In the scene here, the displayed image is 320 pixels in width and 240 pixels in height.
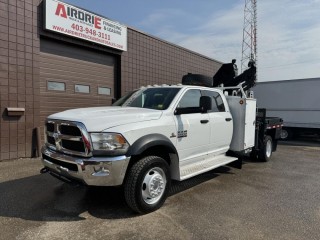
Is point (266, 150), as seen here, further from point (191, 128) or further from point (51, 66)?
point (51, 66)

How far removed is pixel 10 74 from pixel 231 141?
6321mm

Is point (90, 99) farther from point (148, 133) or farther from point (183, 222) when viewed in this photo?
point (183, 222)

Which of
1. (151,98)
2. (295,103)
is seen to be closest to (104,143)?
(151,98)

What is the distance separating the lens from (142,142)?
4270mm

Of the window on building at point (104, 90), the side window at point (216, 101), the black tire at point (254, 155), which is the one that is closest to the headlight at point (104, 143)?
the side window at point (216, 101)

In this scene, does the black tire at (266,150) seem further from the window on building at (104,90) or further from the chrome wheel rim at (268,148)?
the window on building at (104,90)

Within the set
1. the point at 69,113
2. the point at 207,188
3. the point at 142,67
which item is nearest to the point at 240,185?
the point at 207,188

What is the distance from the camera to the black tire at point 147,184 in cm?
419

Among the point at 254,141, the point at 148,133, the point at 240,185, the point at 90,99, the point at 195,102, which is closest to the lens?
the point at 148,133

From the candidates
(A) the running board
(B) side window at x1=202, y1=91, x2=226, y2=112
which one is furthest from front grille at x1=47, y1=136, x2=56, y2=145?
(B) side window at x1=202, y1=91, x2=226, y2=112

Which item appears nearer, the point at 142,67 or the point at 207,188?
the point at 207,188

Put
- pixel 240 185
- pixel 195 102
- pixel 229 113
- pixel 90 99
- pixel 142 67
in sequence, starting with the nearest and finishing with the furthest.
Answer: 1. pixel 195 102
2. pixel 240 185
3. pixel 229 113
4. pixel 90 99
5. pixel 142 67

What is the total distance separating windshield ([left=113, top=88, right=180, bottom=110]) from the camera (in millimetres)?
5223

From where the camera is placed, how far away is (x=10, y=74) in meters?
8.24
